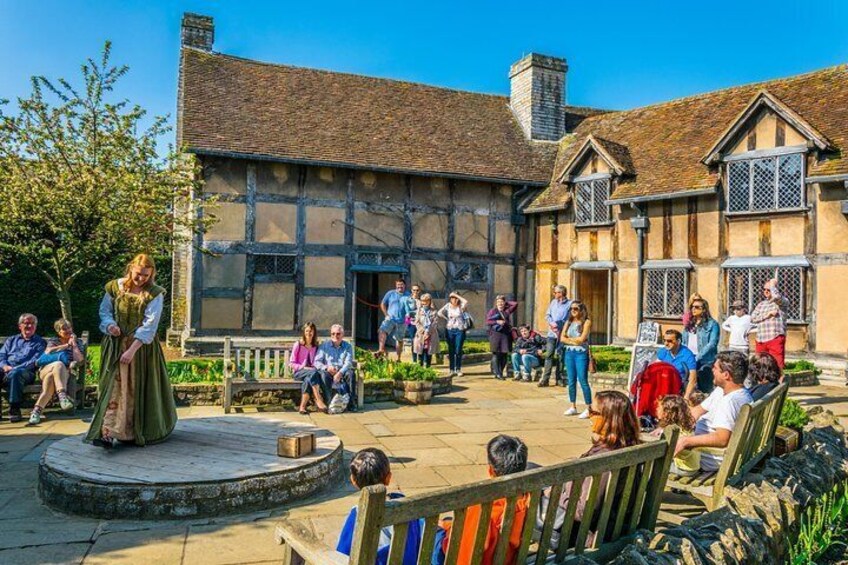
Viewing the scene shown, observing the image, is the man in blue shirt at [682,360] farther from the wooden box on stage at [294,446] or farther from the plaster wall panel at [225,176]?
the plaster wall panel at [225,176]

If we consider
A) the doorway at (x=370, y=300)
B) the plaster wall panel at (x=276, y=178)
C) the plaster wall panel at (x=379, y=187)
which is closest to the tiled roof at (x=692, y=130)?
the plaster wall panel at (x=379, y=187)

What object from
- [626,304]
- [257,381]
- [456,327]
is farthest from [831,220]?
[257,381]

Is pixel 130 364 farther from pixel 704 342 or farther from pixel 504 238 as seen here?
pixel 504 238

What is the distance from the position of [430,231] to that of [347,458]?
40.3 ft

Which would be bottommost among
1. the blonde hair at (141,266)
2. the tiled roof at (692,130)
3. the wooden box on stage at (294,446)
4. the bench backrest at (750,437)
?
the wooden box on stage at (294,446)

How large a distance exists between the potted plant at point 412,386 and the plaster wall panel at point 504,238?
9528mm

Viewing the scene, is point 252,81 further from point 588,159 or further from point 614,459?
point 614,459

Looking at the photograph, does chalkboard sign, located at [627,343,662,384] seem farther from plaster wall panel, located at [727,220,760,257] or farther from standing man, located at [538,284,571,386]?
plaster wall panel, located at [727,220,760,257]

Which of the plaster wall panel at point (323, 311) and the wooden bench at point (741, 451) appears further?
the plaster wall panel at point (323, 311)

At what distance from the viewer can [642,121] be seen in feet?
64.5

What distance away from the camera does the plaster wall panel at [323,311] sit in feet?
57.0

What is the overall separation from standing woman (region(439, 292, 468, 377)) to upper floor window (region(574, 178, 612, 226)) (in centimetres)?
675

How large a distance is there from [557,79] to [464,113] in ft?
10.6

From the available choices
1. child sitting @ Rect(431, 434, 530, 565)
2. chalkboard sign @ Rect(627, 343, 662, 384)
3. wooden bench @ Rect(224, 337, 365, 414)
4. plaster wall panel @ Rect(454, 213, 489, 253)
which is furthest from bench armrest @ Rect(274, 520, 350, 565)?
plaster wall panel @ Rect(454, 213, 489, 253)
